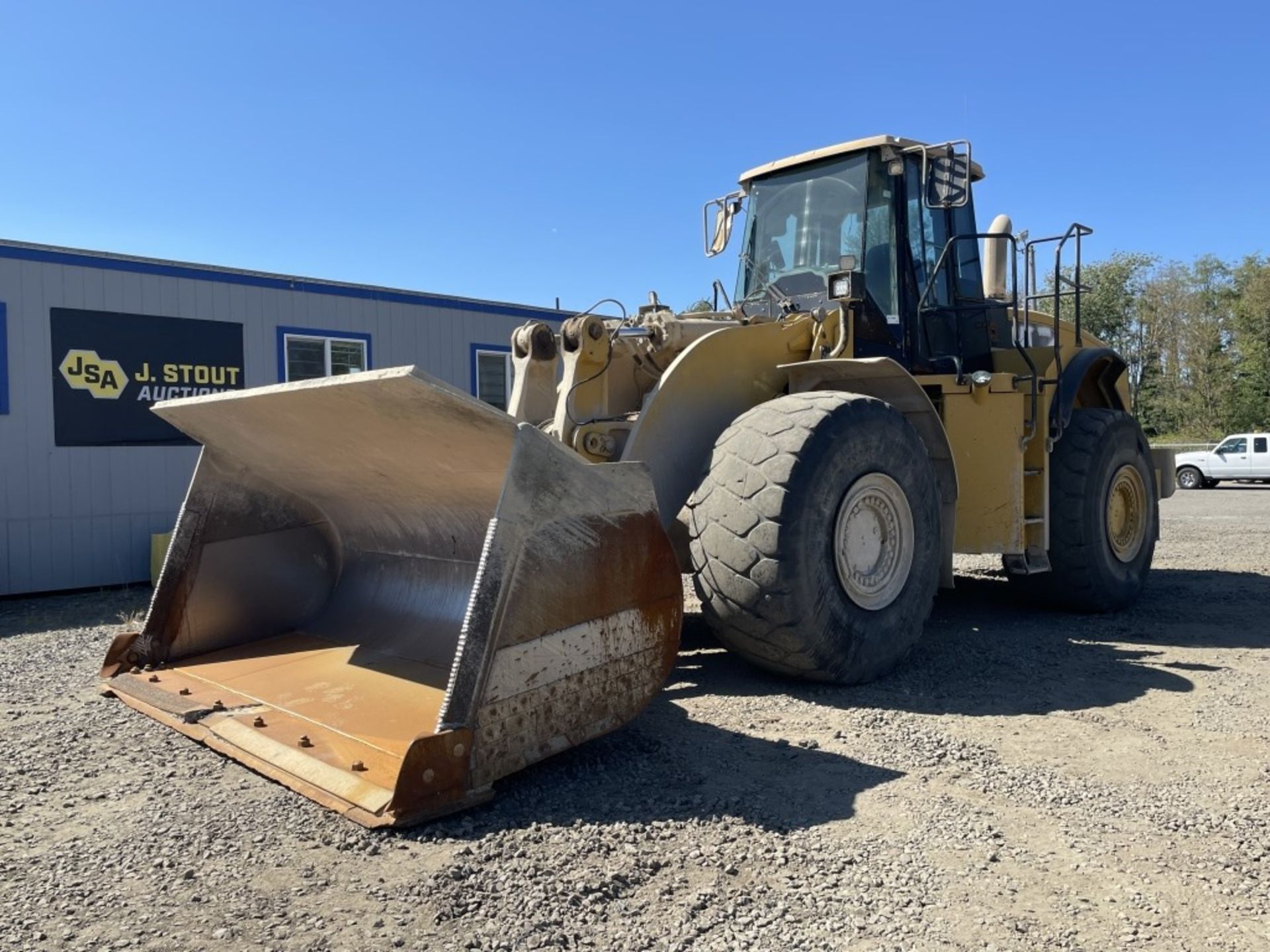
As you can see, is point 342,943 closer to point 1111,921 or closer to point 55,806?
point 55,806

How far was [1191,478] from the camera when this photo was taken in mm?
26000

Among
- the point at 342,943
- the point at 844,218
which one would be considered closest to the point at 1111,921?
the point at 342,943

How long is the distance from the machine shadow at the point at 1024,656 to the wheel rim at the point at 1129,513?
1.49 ft

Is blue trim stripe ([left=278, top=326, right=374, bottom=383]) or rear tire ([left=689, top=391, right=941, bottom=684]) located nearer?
rear tire ([left=689, top=391, right=941, bottom=684])

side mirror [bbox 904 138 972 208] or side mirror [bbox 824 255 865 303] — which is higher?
side mirror [bbox 904 138 972 208]

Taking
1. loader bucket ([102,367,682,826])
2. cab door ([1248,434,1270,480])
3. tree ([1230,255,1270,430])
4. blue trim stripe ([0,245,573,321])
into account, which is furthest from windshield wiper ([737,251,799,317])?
tree ([1230,255,1270,430])

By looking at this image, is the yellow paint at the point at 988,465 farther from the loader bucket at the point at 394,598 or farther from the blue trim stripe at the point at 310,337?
the blue trim stripe at the point at 310,337

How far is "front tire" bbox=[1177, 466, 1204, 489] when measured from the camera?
1017 inches

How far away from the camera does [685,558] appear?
503cm

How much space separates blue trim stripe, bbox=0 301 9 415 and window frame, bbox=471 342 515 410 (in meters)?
4.78

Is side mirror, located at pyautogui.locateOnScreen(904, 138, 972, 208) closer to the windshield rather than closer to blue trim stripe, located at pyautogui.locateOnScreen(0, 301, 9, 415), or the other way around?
the windshield

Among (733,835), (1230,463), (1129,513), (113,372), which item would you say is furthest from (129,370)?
(1230,463)

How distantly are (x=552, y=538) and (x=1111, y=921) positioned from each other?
1911 mm

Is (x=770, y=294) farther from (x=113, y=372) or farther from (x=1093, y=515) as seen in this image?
(x=113, y=372)
